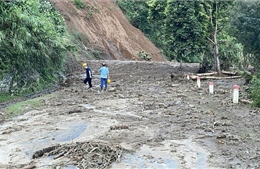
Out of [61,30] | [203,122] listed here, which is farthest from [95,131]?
[61,30]

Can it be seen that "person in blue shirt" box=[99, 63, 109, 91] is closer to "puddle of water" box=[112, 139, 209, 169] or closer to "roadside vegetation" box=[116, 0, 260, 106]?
"roadside vegetation" box=[116, 0, 260, 106]

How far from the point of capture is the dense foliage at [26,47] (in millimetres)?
18000

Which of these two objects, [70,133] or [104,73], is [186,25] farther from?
[70,133]

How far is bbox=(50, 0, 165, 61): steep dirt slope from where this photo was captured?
40594 mm

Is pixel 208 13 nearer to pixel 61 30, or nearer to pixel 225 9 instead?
pixel 225 9

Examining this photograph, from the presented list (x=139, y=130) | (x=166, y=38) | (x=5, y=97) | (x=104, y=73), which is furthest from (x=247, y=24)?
(x=139, y=130)

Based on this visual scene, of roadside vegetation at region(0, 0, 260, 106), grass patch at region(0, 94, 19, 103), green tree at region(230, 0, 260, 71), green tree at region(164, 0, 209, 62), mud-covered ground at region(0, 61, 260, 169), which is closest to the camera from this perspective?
mud-covered ground at region(0, 61, 260, 169)

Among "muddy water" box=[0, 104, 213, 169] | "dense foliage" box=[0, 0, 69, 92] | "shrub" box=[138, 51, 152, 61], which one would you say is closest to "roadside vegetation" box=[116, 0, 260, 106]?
"dense foliage" box=[0, 0, 69, 92]

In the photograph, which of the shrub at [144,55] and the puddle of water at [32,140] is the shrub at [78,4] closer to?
the shrub at [144,55]

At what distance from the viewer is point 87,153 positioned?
28.1 ft

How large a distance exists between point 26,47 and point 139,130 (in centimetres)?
1009

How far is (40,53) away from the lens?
2042 centimetres

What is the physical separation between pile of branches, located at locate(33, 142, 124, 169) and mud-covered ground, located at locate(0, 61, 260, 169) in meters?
0.02

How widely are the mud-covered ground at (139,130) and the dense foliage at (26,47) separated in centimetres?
180
